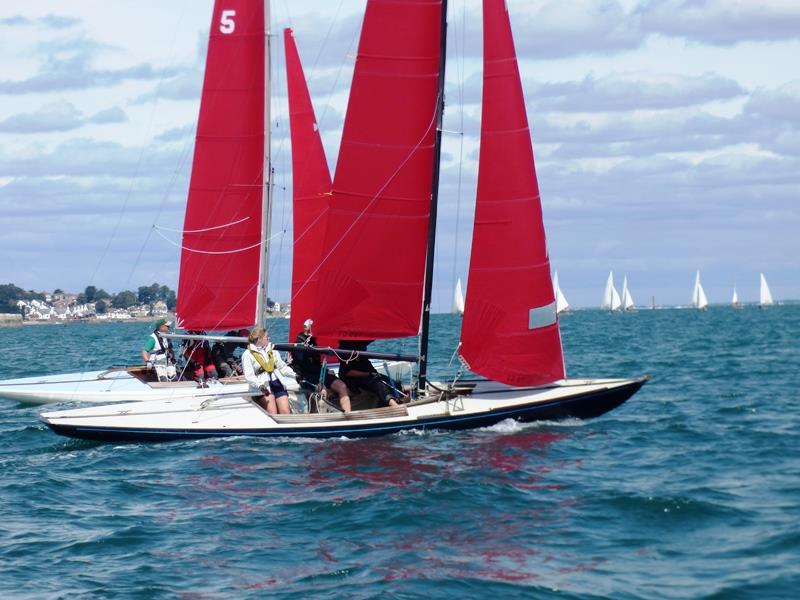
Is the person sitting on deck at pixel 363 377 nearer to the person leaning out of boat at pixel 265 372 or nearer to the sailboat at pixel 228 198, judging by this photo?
the person leaning out of boat at pixel 265 372

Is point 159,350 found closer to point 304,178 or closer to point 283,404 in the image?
point 304,178

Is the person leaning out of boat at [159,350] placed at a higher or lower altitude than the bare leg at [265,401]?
higher

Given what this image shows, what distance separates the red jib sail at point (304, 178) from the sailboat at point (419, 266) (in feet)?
23.6

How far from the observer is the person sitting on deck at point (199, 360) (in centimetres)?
2666

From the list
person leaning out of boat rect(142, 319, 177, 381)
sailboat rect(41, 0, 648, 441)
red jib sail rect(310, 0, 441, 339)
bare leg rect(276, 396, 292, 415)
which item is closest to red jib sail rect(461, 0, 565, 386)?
sailboat rect(41, 0, 648, 441)

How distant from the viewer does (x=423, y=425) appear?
1916cm

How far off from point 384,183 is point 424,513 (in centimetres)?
755

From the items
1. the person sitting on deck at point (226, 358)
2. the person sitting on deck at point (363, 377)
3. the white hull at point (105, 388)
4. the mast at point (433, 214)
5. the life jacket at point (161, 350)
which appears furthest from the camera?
the life jacket at point (161, 350)

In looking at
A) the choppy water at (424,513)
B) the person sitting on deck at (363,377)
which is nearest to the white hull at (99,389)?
the choppy water at (424,513)

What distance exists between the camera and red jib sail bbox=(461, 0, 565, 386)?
19406 mm

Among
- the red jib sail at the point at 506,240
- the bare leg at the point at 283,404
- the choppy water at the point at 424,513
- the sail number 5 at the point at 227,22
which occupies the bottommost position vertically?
the choppy water at the point at 424,513

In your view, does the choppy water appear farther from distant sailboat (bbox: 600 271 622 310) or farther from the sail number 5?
distant sailboat (bbox: 600 271 622 310)

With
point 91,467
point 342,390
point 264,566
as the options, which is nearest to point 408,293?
point 342,390

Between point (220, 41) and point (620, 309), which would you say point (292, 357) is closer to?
point (220, 41)
